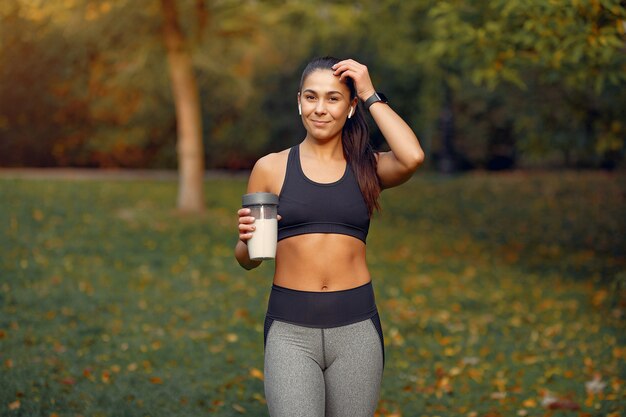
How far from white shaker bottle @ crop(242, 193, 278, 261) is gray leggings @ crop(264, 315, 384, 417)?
0.34 meters

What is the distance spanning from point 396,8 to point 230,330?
38.9ft

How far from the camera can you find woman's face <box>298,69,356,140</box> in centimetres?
323

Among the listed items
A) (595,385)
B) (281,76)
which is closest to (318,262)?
(595,385)

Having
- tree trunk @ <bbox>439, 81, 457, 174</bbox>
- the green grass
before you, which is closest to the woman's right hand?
the green grass

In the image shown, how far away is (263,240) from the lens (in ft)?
9.95

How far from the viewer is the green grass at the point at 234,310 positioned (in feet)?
20.8

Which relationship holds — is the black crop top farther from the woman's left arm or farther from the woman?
the woman's left arm

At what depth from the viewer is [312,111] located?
127 inches

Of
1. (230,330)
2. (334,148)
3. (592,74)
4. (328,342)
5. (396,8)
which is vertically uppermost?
(396,8)

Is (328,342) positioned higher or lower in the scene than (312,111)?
lower

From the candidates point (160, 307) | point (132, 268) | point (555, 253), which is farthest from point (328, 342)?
point (555, 253)

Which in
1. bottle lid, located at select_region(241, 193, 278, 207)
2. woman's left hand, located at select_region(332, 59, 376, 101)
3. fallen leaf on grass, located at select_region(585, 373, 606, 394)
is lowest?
fallen leaf on grass, located at select_region(585, 373, 606, 394)

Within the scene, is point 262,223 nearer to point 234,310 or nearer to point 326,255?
point 326,255

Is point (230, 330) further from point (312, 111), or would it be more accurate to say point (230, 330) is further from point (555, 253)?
point (555, 253)
